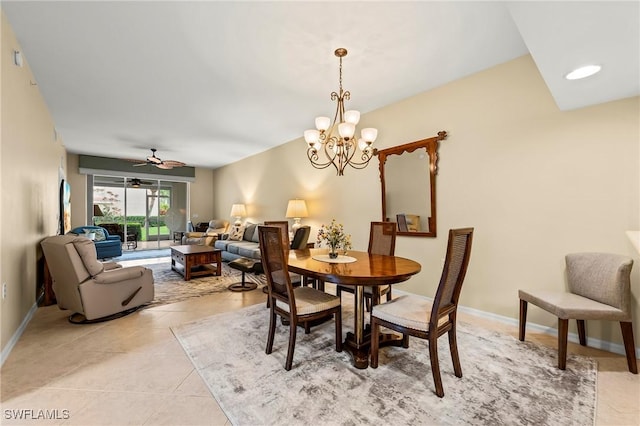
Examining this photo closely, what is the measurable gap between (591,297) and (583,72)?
68.6 inches

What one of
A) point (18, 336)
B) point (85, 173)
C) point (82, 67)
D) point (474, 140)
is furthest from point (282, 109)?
point (85, 173)

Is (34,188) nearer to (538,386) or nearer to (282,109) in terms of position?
(282,109)

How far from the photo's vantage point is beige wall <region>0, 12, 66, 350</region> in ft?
7.28

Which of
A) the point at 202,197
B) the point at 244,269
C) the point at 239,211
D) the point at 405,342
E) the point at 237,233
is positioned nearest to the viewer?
the point at 405,342

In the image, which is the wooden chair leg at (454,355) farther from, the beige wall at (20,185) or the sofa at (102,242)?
the sofa at (102,242)

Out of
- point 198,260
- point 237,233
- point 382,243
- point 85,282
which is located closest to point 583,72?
point 382,243

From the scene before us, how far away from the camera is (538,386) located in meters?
1.84

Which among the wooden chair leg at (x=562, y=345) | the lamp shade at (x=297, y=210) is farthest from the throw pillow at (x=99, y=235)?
the wooden chair leg at (x=562, y=345)

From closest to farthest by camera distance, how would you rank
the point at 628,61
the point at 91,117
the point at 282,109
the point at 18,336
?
the point at 628,61
the point at 18,336
the point at 282,109
the point at 91,117

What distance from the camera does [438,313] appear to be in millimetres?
1795

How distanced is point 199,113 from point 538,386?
5.00 meters

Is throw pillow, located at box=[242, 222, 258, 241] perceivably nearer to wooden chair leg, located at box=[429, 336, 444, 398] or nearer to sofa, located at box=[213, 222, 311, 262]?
sofa, located at box=[213, 222, 311, 262]

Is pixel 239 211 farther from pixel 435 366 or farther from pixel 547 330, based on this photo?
pixel 547 330

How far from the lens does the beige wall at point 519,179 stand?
231cm
